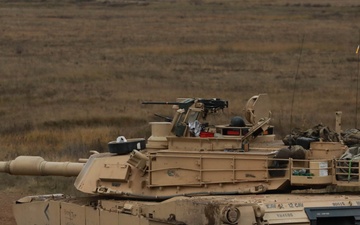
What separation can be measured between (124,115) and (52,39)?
3013 cm

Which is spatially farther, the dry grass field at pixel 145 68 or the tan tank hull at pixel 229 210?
the dry grass field at pixel 145 68

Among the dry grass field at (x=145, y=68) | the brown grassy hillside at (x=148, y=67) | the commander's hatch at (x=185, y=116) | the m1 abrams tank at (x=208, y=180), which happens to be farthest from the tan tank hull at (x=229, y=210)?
the brown grassy hillside at (x=148, y=67)

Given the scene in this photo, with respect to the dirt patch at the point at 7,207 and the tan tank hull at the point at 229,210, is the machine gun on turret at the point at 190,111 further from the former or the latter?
the dirt patch at the point at 7,207

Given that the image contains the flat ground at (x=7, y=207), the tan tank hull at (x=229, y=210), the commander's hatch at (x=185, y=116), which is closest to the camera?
the tan tank hull at (x=229, y=210)

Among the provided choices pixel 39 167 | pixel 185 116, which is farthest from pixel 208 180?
pixel 39 167

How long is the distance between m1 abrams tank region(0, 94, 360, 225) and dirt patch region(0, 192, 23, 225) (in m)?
3.37

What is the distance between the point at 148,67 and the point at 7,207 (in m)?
26.2

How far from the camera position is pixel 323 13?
272 ft

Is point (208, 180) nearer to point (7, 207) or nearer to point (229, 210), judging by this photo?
point (229, 210)

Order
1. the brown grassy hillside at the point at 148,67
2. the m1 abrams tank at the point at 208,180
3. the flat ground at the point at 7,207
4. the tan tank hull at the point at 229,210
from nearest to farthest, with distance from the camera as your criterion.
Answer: the tan tank hull at the point at 229,210, the m1 abrams tank at the point at 208,180, the flat ground at the point at 7,207, the brown grassy hillside at the point at 148,67

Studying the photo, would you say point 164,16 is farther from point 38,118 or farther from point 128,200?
point 128,200

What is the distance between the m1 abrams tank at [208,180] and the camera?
16.0 m

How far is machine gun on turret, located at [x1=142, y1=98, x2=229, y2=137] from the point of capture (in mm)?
18484

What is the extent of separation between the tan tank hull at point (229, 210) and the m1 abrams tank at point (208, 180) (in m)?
0.01
